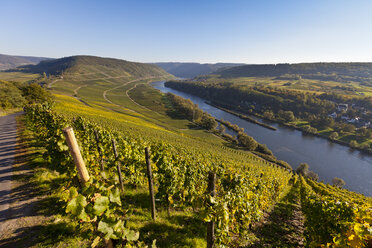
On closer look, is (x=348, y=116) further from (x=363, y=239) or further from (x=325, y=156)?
(x=363, y=239)

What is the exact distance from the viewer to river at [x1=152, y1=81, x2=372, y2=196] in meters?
54.7

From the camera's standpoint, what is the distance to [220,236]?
19.6 feet

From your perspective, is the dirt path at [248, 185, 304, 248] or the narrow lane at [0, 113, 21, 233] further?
the dirt path at [248, 185, 304, 248]

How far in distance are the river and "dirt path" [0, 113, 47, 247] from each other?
72.7 metres

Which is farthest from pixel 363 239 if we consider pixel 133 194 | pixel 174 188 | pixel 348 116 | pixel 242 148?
pixel 348 116

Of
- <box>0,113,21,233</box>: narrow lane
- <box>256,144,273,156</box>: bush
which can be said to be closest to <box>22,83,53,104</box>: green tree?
<box>0,113,21,233</box>: narrow lane

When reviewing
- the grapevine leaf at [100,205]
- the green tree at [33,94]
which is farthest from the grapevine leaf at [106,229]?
the green tree at [33,94]

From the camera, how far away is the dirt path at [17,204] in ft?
18.6

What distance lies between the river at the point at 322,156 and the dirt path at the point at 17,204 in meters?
72.7

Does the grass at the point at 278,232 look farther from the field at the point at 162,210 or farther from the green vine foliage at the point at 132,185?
the green vine foliage at the point at 132,185

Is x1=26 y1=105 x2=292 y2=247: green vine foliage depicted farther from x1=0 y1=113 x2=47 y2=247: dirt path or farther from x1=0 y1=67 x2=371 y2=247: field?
x1=0 y1=113 x2=47 y2=247: dirt path

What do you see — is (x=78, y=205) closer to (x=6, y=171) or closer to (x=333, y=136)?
(x=6, y=171)

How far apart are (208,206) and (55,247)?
5449 millimetres

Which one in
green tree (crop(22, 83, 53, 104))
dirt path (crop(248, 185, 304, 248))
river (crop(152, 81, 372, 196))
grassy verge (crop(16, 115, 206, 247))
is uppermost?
green tree (crop(22, 83, 53, 104))
